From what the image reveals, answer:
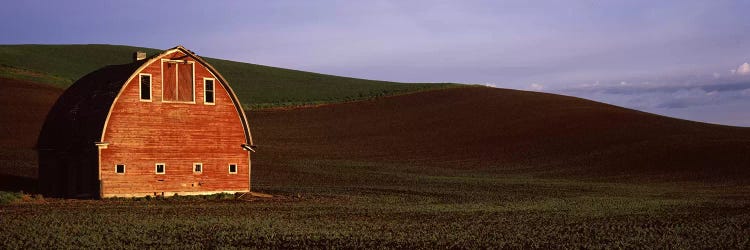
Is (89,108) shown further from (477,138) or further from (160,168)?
(477,138)

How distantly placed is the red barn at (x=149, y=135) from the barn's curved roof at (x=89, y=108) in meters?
0.05

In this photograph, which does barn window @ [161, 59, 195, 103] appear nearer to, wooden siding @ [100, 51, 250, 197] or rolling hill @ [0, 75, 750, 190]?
wooden siding @ [100, 51, 250, 197]

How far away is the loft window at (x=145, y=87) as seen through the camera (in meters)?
40.1

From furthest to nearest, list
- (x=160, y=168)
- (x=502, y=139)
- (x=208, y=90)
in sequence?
(x=502, y=139) → (x=208, y=90) → (x=160, y=168)

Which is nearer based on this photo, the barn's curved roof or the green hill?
the barn's curved roof

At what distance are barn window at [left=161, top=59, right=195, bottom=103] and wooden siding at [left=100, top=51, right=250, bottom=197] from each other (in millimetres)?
70

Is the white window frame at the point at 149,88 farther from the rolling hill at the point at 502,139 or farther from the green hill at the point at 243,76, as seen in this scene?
the green hill at the point at 243,76

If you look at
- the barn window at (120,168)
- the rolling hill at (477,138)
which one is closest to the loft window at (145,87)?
the barn window at (120,168)

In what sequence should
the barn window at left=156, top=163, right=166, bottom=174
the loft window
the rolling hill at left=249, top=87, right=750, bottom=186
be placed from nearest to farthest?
the loft window → the barn window at left=156, top=163, right=166, bottom=174 → the rolling hill at left=249, top=87, right=750, bottom=186

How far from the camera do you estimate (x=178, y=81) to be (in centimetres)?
4106

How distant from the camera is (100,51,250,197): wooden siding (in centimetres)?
3925

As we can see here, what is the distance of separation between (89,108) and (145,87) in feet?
10.2

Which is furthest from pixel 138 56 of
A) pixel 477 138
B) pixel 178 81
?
pixel 477 138

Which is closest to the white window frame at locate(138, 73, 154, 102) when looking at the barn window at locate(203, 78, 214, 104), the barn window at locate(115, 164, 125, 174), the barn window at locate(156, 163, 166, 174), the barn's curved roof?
the barn's curved roof
